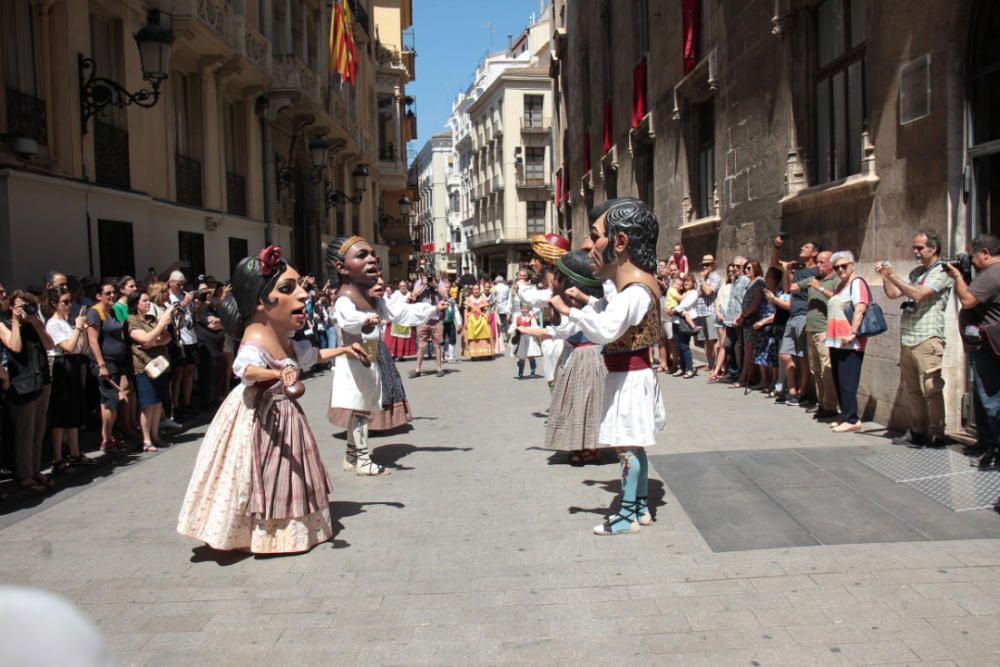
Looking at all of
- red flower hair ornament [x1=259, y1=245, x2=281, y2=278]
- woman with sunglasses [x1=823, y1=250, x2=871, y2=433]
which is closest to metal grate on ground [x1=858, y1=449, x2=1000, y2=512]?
woman with sunglasses [x1=823, y1=250, x2=871, y2=433]

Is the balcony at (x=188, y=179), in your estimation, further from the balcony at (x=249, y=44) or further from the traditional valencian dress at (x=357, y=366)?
the traditional valencian dress at (x=357, y=366)

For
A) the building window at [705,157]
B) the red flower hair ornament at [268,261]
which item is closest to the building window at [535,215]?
the building window at [705,157]

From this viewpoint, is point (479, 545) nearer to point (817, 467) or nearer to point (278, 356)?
point (278, 356)

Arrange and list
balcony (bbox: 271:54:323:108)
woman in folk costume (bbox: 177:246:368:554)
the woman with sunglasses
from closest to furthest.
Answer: woman in folk costume (bbox: 177:246:368:554) → the woman with sunglasses → balcony (bbox: 271:54:323:108)

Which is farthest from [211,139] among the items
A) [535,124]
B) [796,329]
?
[535,124]

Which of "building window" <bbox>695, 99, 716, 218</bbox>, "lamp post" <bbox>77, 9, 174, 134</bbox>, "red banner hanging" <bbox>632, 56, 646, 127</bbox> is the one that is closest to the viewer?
"lamp post" <bbox>77, 9, 174, 134</bbox>

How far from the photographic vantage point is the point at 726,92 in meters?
13.2

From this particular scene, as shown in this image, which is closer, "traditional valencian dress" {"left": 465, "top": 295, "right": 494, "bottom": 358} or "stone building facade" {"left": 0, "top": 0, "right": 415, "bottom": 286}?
"stone building facade" {"left": 0, "top": 0, "right": 415, "bottom": 286}

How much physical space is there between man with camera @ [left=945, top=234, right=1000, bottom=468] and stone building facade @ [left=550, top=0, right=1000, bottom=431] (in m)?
1.06

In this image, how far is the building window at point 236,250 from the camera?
17359mm

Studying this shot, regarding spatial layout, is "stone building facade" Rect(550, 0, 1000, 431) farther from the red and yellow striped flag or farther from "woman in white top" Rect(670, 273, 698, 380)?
the red and yellow striped flag


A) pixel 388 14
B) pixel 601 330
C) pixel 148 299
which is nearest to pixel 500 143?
pixel 388 14

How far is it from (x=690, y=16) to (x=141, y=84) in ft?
31.0

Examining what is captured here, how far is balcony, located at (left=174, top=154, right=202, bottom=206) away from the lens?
14969 millimetres
